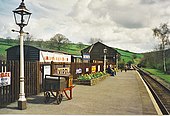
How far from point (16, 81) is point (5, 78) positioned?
63 centimetres

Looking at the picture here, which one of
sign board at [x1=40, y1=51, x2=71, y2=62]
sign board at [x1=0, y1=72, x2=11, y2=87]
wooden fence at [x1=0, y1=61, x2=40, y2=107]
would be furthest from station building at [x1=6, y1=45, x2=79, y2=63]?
sign board at [x1=0, y1=72, x2=11, y2=87]

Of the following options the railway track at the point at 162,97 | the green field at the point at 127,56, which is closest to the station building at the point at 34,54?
the railway track at the point at 162,97

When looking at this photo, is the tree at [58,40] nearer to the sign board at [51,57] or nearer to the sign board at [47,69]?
the sign board at [51,57]

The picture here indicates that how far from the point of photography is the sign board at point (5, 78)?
6.78m

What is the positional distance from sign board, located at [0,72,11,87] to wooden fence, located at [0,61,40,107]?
94 mm

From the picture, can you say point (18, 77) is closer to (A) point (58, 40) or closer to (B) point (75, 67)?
(B) point (75, 67)

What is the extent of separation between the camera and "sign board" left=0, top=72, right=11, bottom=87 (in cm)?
678

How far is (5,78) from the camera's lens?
696 centimetres

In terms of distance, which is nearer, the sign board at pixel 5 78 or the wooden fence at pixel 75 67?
the sign board at pixel 5 78

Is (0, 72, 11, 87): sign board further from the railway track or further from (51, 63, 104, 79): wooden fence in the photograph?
the railway track

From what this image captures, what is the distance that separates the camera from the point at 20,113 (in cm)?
587

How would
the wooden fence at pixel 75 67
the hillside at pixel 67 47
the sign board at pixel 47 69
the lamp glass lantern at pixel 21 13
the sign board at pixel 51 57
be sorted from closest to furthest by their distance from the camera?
1. the lamp glass lantern at pixel 21 13
2. the sign board at pixel 47 69
3. the wooden fence at pixel 75 67
4. the hillside at pixel 67 47
5. the sign board at pixel 51 57

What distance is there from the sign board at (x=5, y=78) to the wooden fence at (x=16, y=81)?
9cm

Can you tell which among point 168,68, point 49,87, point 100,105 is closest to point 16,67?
point 49,87
